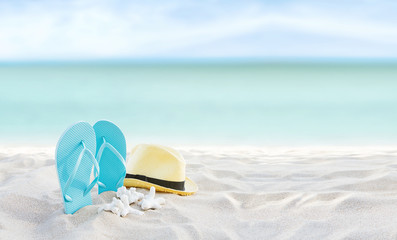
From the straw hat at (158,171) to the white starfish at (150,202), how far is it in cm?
17

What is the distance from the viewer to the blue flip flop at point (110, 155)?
6.57ft

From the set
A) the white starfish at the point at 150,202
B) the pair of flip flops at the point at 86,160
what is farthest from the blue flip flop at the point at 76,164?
the white starfish at the point at 150,202

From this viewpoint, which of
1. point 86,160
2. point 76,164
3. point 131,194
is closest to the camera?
point 76,164

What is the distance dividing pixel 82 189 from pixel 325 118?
6.27 meters

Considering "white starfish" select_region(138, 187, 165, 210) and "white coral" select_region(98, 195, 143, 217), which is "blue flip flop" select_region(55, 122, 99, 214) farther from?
"white starfish" select_region(138, 187, 165, 210)

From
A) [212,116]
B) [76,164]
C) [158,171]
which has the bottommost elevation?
[212,116]

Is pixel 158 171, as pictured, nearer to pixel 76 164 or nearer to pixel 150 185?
pixel 150 185

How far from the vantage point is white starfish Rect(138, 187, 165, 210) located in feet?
6.05

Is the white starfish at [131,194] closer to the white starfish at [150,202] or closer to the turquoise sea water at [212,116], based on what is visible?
the white starfish at [150,202]

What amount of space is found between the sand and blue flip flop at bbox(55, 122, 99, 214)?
0.21 feet

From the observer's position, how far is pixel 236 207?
1946 millimetres

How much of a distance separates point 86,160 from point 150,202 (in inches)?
12.7

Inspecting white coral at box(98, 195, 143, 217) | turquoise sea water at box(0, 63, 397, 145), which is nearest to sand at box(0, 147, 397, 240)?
white coral at box(98, 195, 143, 217)

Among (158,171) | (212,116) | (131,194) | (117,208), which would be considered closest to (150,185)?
(158,171)
